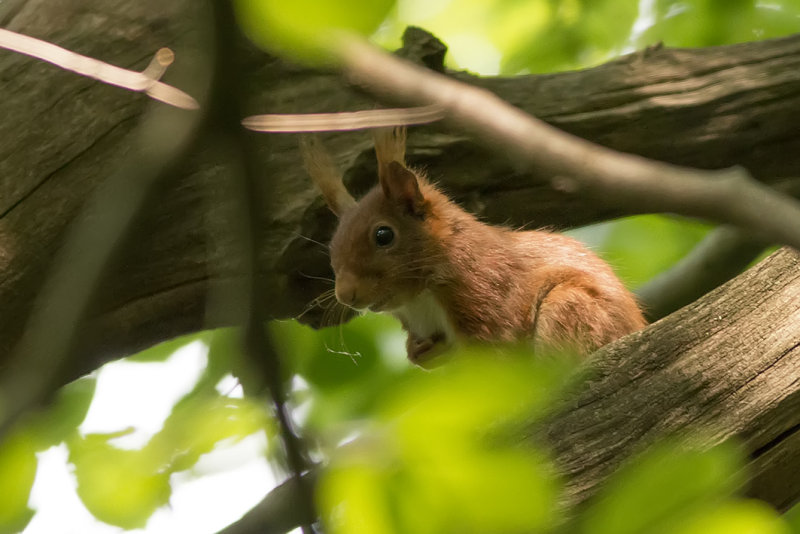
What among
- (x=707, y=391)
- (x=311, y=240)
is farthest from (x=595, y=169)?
(x=311, y=240)

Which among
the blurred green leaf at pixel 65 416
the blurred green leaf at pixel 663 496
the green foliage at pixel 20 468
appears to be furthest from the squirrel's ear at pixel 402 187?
the blurred green leaf at pixel 663 496

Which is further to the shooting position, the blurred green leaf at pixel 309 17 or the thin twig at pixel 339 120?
the thin twig at pixel 339 120

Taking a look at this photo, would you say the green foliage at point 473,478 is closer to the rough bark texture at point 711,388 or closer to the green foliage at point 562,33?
the rough bark texture at point 711,388

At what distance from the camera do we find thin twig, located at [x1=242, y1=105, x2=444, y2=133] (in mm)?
955

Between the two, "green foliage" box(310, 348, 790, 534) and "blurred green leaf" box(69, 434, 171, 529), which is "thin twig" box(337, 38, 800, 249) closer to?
"green foliage" box(310, 348, 790, 534)

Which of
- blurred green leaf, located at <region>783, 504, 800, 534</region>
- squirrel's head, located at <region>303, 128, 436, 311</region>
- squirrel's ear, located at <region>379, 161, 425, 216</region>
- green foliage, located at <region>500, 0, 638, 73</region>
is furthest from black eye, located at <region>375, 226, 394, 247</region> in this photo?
blurred green leaf, located at <region>783, 504, 800, 534</region>

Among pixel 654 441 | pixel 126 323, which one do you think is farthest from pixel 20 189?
pixel 654 441

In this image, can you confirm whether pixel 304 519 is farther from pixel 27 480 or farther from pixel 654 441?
pixel 654 441

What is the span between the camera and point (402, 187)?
356 cm

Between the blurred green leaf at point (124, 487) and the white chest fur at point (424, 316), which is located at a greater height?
the white chest fur at point (424, 316)

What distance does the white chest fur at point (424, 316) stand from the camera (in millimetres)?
3738

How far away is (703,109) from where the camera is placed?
3.95 m

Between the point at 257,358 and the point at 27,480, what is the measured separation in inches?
21.1

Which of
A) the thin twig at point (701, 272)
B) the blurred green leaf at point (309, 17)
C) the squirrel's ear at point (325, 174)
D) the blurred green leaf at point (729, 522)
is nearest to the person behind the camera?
the blurred green leaf at point (309, 17)
